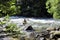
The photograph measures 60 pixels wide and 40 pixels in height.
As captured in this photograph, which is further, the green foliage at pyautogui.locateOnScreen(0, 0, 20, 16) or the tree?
the tree

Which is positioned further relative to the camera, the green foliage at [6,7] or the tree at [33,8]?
the tree at [33,8]

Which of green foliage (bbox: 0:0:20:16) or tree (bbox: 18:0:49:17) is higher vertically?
green foliage (bbox: 0:0:20:16)

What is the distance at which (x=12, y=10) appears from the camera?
1341 centimetres

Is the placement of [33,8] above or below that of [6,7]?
below

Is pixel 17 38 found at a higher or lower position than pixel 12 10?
lower

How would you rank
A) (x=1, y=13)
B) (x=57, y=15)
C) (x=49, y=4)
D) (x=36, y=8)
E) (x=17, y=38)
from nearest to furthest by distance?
(x=1, y=13) → (x=17, y=38) → (x=57, y=15) → (x=49, y=4) → (x=36, y=8)

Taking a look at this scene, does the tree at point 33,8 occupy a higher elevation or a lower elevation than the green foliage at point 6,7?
lower

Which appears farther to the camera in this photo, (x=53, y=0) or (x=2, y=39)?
A: (x=53, y=0)

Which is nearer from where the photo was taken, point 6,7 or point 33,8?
point 6,7

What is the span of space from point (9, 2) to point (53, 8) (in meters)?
15.5

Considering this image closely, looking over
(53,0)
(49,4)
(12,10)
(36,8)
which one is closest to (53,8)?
(53,0)

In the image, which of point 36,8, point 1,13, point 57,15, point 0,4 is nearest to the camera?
point 0,4

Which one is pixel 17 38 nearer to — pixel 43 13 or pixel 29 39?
pixel 29 39

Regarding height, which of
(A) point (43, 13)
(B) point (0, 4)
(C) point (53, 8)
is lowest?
(A) point (43, 13)
